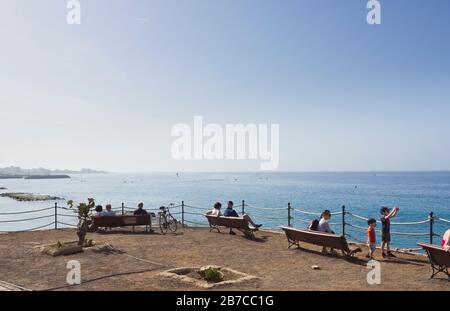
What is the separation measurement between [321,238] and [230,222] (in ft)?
17.5

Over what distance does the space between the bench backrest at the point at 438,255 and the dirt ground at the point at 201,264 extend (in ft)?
1.37

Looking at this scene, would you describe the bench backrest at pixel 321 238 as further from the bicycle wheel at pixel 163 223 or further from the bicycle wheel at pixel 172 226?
the bicycle wheel at pixel 163 223

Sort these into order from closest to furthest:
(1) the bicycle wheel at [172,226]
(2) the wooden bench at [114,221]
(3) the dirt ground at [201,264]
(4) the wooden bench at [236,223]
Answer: (3) the dirt ground at [201,264]
(4) the wooden bench at [236,223]
(2) the wooden bench at [114,221]
(1) the bicycle wheel at [172,226]

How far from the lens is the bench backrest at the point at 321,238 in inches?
445

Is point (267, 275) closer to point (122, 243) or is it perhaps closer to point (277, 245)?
point (277, 245)

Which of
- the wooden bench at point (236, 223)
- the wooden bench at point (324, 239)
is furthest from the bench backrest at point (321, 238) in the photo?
the wooden bench at point (236, 223)

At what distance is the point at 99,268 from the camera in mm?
10023

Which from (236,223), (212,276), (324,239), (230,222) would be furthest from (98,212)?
(324,239)

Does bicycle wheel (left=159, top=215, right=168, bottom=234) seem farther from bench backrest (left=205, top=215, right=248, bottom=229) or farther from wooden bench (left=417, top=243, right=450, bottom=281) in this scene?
wooden bench (left=417, top=243, right=450, bottom=281)

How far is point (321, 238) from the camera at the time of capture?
1180 cm

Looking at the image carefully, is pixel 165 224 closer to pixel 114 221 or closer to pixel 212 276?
pixel 114 221

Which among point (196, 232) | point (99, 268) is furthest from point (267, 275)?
point (196, 232)

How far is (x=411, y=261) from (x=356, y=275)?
2894 millimetres

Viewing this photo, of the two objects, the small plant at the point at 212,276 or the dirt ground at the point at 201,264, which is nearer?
the dirt ground at the point at 201,264
